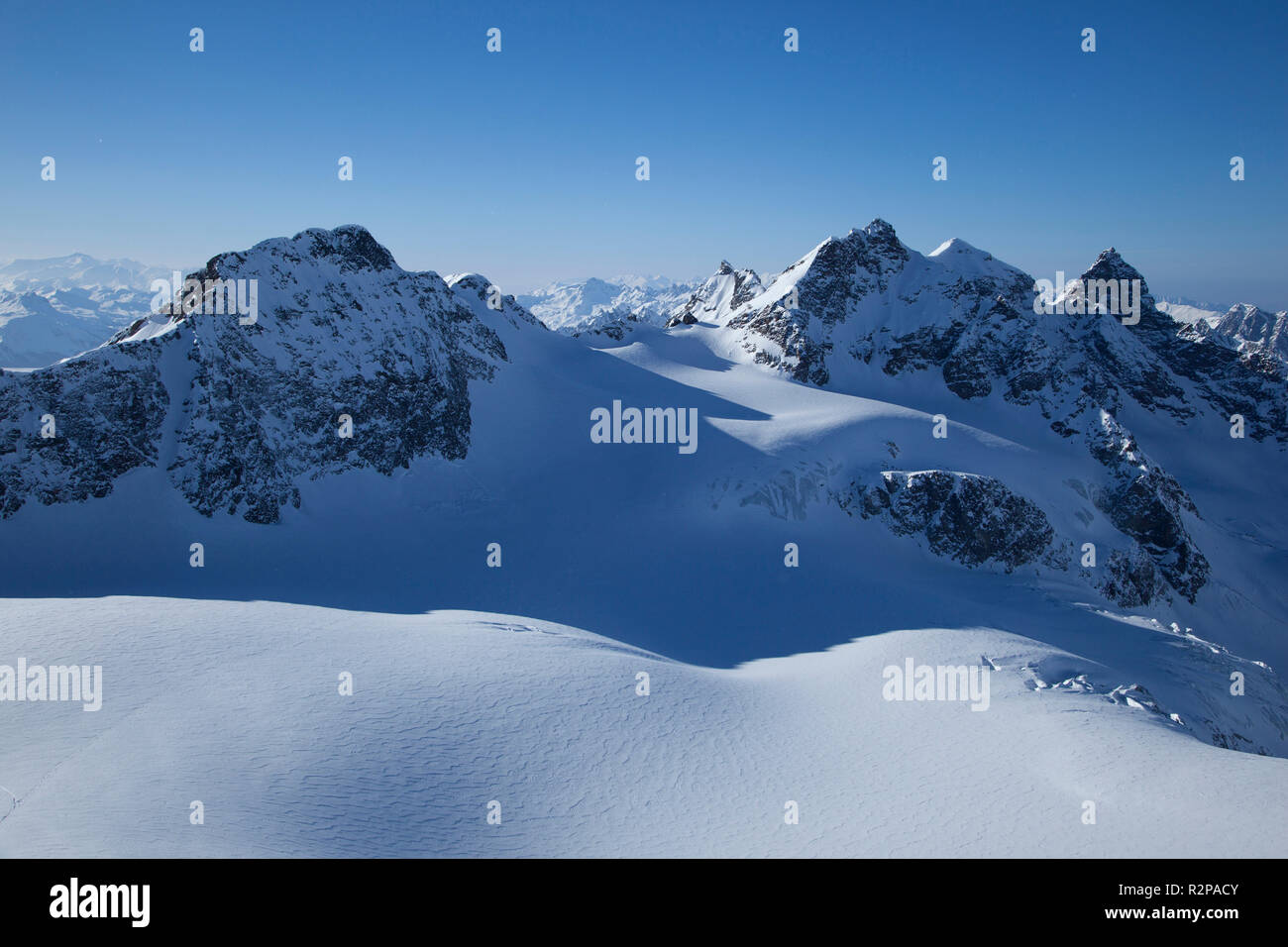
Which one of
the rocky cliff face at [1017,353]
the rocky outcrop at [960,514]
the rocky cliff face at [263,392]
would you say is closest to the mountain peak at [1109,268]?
the rocky cliff face at [1017,353]

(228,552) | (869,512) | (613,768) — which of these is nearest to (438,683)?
(613,768)

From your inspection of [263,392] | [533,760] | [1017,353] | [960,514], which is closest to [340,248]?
[263,392]

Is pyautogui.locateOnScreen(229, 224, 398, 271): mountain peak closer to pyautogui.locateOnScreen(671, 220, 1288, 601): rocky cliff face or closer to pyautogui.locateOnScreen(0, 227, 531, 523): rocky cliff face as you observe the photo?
pyautogui.locateOnScreen(0, 227, 531, 523): rocky cliff face

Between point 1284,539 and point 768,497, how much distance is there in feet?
250

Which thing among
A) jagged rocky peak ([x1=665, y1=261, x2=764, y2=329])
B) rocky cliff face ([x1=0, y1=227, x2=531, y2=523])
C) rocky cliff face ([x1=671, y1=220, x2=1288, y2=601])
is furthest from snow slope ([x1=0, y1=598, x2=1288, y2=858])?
jagged rocky peak ([x1=665, y1=261, x2=764, y2=329])

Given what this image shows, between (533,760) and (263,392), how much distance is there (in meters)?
42.4

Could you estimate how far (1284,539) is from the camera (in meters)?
80.4

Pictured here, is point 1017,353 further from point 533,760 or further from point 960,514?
point 533,760

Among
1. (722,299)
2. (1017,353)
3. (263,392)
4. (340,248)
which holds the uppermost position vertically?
(722,299)

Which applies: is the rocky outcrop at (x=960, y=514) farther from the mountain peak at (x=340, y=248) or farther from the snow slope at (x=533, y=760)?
the mountain peak at (x=340, y=248)

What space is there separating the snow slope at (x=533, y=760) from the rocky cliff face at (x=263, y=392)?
20.0 meters

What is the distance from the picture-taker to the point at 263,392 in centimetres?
4878

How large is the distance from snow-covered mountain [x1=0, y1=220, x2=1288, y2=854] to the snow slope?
0.21 metres
